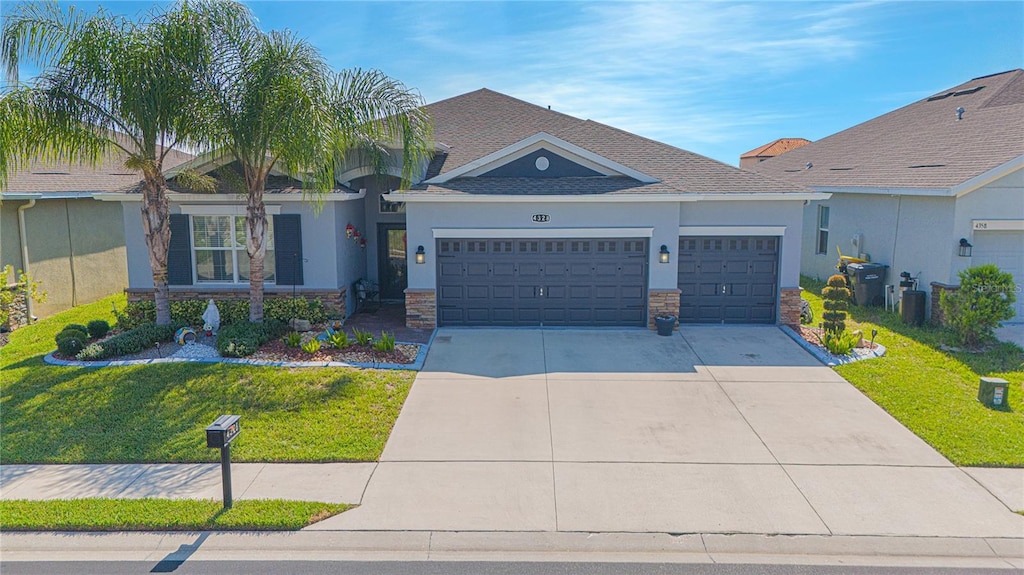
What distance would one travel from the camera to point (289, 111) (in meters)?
10.6

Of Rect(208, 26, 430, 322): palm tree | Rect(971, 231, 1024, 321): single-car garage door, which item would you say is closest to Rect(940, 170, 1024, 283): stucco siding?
Rect(971, 231, 1024, 321): single-car garage door

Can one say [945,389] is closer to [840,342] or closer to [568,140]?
[840,342]

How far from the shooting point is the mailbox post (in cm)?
648

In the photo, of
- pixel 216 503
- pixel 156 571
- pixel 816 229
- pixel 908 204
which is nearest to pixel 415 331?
pixel 216 503

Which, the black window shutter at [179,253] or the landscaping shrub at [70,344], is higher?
the black window shutter at [179,253]

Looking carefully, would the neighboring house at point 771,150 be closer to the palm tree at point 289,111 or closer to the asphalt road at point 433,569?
the palm tree at point 289,111

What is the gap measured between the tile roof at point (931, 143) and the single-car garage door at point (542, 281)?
22.1 feet

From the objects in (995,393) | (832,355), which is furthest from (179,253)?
(995,393)

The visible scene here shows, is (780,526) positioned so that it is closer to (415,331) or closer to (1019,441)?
(1019,441)

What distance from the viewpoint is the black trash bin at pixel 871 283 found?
637 inches

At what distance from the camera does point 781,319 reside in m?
14.5

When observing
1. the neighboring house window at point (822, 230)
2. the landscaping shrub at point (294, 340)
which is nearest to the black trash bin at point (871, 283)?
the neighboring house window at point (822, 230)

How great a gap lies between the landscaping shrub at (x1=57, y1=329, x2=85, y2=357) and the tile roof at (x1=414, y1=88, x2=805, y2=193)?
6.84m

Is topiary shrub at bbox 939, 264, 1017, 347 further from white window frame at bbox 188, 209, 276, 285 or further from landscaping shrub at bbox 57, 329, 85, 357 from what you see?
landscaping shrub at bbox 57, 329, 85, 357
